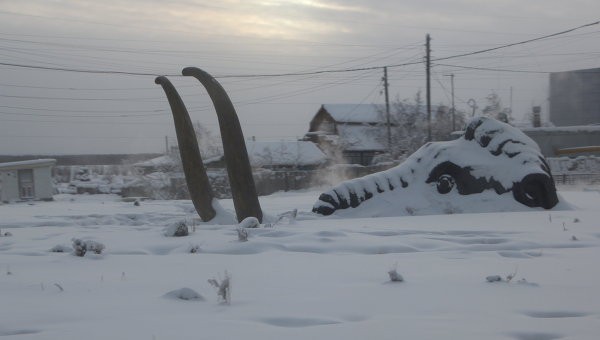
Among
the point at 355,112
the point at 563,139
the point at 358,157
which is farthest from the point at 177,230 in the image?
the point at 355,112

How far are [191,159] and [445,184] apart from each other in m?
4.59

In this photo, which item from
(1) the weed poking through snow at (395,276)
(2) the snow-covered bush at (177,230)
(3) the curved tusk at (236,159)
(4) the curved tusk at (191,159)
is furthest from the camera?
(4) the curved tusk at (191,159)

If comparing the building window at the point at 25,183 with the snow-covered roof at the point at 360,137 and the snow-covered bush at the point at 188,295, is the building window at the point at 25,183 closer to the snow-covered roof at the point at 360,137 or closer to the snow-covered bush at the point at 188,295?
the snow-covered roof at the point at 360,137

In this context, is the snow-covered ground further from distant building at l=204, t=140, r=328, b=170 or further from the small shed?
distant building at l=204, t=140, r=328, b=170

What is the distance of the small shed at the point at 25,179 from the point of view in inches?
1319

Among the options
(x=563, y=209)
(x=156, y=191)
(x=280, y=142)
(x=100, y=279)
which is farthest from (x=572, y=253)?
(x=280, y=142)

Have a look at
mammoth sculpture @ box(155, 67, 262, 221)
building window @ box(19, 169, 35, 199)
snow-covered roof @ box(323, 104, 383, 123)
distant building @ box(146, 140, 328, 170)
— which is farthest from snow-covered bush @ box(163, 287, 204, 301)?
snow-covered roof @ box(323, 104, 383, 123)

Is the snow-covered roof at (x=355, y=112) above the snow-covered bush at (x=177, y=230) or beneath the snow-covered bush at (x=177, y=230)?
above

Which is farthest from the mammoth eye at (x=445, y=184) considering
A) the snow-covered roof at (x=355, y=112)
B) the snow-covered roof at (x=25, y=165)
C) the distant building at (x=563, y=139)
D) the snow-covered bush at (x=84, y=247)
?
the snow-covered roof at (x=355, y=112)

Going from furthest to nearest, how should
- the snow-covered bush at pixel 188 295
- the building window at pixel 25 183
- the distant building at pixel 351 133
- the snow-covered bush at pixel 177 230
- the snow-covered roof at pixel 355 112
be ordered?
the snow-covered roof at pixel 355 112 < the distant building at pixel 351 133 < the building window at pixel 25 183 < the snow-covered bush at pixel 177 230 < the snow-covered bush at pixel 188 295

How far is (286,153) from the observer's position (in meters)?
Answer: 52.4

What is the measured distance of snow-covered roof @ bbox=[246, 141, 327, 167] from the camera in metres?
51.6

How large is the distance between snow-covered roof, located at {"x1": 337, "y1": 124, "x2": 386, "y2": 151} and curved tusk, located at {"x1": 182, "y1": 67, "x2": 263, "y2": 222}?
46087mm

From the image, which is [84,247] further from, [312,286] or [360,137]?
[360,137]
